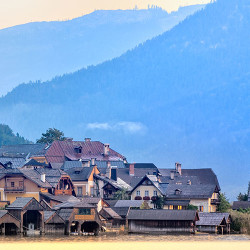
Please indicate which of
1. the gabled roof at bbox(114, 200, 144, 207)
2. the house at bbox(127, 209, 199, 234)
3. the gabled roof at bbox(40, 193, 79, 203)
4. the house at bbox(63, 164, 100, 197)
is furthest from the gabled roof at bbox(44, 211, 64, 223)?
the house at bbox(63, 164, 100, 197)

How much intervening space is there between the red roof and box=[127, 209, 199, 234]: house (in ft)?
→ 205

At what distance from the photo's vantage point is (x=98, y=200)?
114 metres

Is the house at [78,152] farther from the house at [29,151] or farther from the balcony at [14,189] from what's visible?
the balcony at [14,189]

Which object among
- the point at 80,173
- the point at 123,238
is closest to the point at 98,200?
the point at 123,238

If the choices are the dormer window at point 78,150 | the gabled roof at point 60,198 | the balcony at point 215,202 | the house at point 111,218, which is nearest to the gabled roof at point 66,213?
the house at point 111,218

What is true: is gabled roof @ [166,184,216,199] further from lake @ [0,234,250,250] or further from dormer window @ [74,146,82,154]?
dormer window @ [74,146,82,154]

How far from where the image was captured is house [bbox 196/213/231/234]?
109 meters

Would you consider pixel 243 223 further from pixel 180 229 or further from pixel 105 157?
pixel 105 157

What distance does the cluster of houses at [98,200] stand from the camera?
336 feet

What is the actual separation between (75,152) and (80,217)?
244 feet

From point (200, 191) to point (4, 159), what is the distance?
124ft

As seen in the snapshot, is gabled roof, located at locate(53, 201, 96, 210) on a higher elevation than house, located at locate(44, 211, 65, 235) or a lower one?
higher
